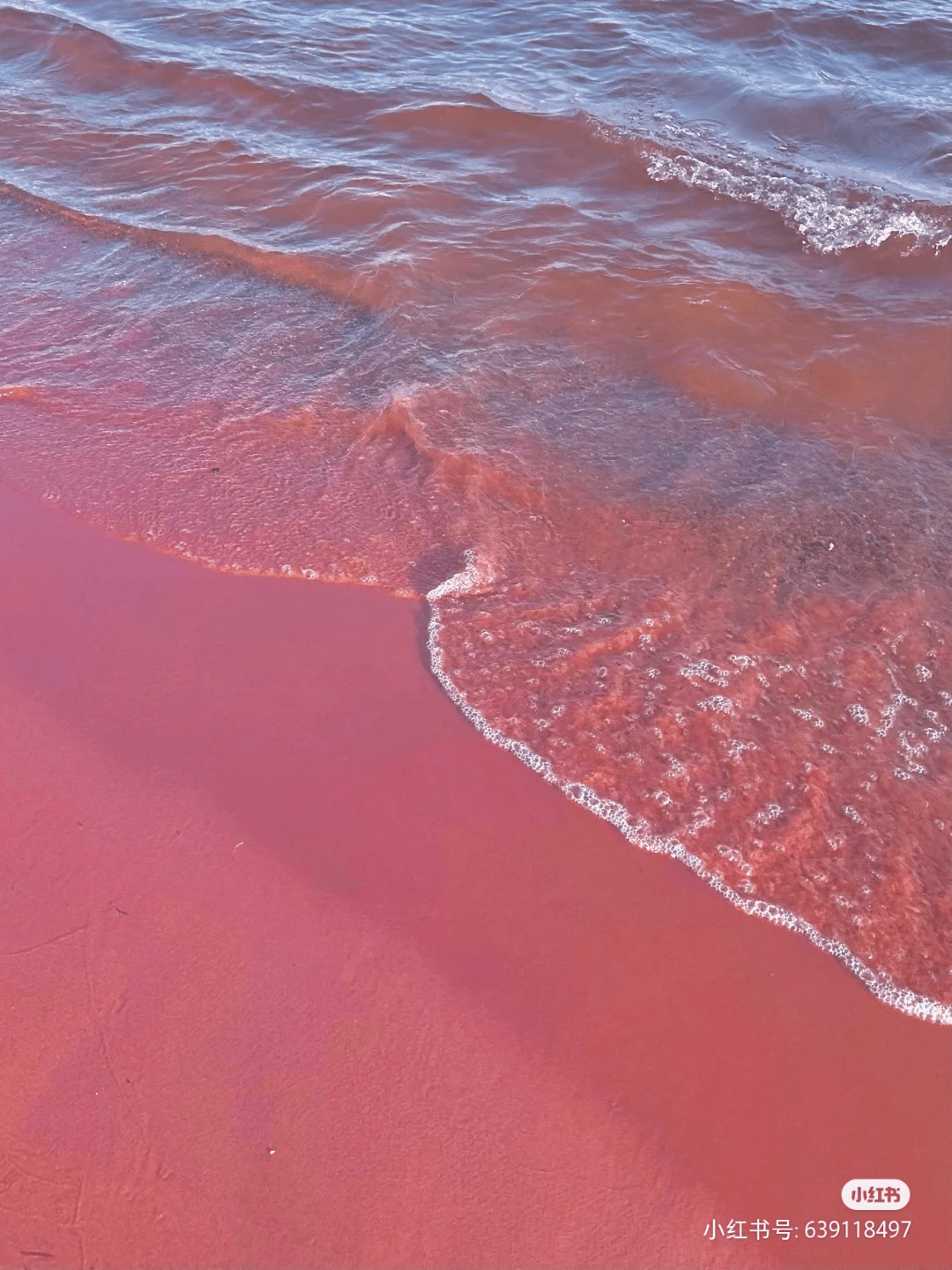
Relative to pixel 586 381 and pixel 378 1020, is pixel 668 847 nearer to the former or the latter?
pixel 378 1020

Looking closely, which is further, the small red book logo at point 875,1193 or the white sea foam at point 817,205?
the white sea foam at point 817,205

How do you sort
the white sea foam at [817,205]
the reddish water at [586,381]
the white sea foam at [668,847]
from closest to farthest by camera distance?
the white sea foam at [668,847] < the reddish water at [586,381] < the white sea foam at [817,205]

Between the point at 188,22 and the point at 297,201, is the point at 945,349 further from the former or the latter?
the point at 188,22

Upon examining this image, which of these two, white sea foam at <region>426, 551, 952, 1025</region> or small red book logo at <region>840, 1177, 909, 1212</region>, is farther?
white sea foam at <region>426, 551, 952, 1025</region>

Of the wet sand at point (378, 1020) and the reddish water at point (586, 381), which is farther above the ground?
the reddish water at point (586, 381)

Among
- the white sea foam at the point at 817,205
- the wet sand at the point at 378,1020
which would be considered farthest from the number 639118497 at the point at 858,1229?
the white sea foam at the point at 817,205

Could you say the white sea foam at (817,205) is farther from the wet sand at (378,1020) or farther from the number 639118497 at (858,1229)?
the number 639118497 at (858,1229)

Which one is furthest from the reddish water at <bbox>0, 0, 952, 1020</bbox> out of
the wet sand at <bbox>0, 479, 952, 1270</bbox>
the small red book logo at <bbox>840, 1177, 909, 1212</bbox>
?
the small red book logo at <bbox>840, 1177, 909, 1212</bbox>

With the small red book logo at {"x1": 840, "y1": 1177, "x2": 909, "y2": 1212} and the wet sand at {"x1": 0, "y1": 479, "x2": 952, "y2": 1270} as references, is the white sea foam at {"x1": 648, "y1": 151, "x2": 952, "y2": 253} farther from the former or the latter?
the small red book logo at {"x1": 840, "y1": 1177, "x2": 909, "y2": 1212}
